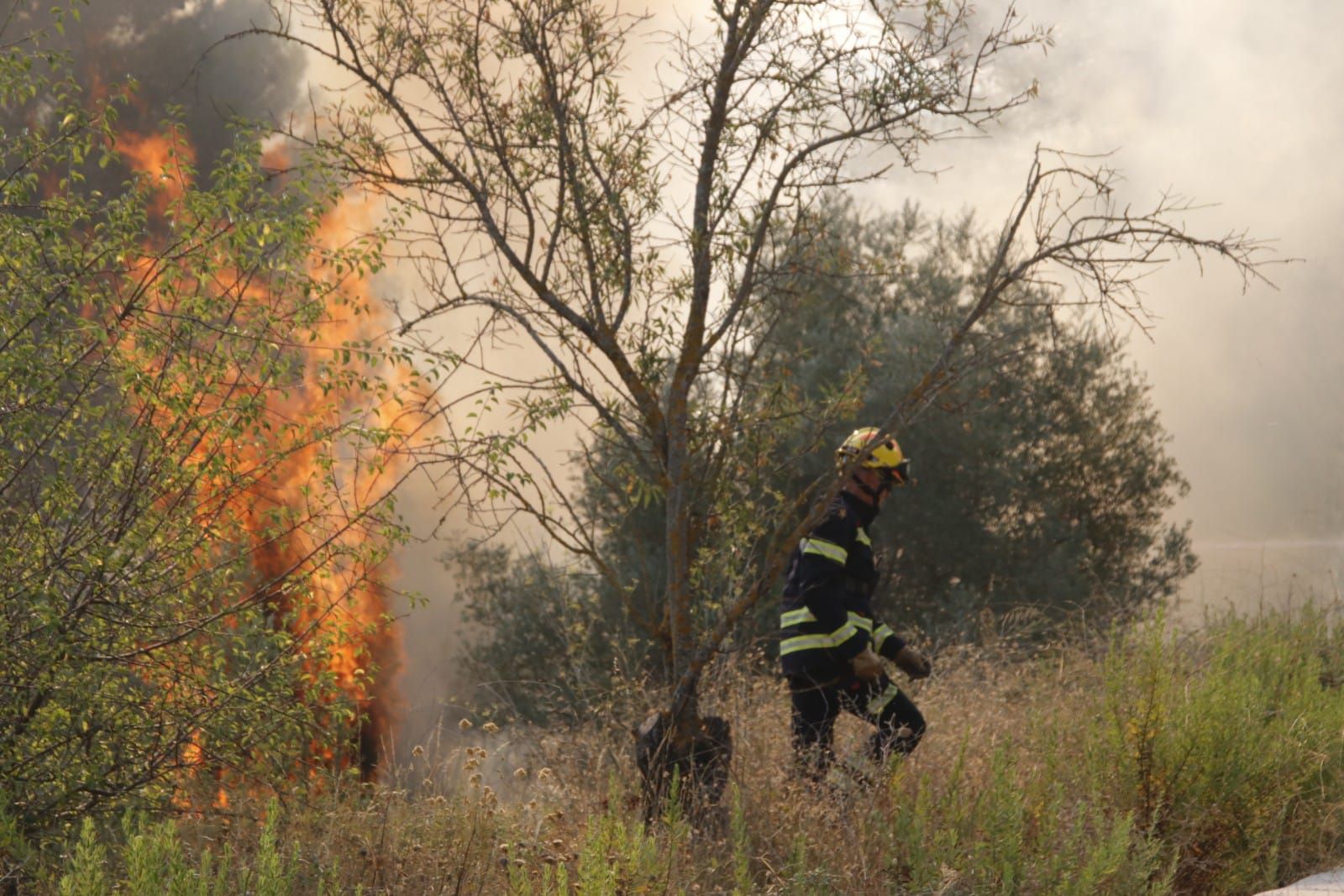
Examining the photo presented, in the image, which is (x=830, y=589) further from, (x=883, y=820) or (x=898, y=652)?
(x=883, y=820)

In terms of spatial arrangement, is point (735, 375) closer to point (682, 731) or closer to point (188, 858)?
point (682, 731)

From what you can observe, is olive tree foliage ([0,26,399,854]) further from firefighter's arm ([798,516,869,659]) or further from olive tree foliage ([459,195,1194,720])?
olive tree foliage ([459,195,1194,720])

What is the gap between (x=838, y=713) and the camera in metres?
5.72

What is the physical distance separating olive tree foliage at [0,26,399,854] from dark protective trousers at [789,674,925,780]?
2.09 meters

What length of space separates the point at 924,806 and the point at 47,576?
11.4 ft

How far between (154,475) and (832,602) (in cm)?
301

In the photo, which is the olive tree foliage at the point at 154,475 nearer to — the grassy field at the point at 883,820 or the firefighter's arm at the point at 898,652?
the grassy field at the point at 883,820

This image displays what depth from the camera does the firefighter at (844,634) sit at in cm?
559

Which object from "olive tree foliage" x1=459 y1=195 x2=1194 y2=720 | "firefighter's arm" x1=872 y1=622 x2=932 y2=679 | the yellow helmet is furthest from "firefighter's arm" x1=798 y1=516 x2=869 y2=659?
"olive tree foliage" x1=459 y1=195 x2=1194 y2=720

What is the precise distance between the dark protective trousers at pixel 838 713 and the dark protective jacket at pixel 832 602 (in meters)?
0.08

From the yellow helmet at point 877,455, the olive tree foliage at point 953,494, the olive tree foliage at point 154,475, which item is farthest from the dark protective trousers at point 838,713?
the olive tree foliage at point 953,494

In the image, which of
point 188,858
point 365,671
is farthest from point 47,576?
point 365,671

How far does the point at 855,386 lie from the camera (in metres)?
5.87

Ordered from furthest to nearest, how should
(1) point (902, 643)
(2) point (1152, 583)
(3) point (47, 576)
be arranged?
1. (2) point (1152, 583)
2. (1) point (902, 643)
3. (3) point (47, 576)
